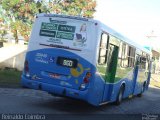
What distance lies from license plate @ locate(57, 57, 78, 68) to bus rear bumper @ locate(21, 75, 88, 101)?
0.76 metres

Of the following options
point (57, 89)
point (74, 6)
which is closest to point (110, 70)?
point (57, 89)

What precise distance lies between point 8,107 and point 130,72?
8296mm

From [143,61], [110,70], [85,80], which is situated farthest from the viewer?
[143,61]

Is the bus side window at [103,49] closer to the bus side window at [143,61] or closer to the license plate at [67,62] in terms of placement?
the license plate at [67,62]

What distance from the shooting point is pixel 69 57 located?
1384 cm

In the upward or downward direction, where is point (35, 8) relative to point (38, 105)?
upward

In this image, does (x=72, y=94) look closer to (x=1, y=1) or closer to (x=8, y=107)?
(x=8, y=107)

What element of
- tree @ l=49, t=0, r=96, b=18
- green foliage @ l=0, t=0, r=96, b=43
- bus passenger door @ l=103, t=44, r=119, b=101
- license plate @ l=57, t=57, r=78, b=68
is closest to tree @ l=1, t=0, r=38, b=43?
green foliage @ l=0, t=0, r=96, b=43

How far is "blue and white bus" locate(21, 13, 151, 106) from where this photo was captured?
13.6 meters

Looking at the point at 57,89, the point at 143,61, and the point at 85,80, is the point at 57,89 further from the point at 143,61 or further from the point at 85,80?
the point at 143,61

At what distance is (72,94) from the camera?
13.6 m

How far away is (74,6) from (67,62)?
2568 cm

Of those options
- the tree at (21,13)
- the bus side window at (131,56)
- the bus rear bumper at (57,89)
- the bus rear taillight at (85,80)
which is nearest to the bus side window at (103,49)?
the bus rear taillight at (85,80)

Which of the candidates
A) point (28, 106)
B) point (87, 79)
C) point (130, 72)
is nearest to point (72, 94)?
point (87, 79)
